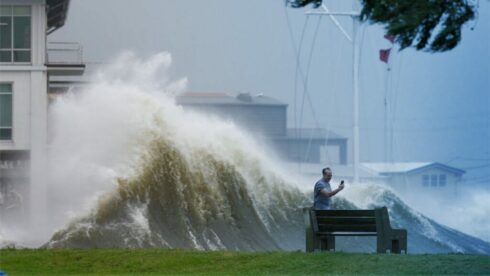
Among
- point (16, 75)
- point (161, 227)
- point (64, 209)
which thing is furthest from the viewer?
point (16, 75)

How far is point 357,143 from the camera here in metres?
41.4

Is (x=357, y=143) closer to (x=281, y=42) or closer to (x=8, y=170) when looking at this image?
(x=281, y=42)

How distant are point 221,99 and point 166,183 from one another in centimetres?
584

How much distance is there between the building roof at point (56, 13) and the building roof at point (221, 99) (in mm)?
4184

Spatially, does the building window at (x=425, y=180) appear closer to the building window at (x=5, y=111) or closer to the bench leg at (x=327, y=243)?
the building window at (x=5, y=111)

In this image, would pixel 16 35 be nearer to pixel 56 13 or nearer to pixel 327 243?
pixel 56 13

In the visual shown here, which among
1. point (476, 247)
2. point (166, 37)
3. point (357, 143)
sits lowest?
point (476, 247)

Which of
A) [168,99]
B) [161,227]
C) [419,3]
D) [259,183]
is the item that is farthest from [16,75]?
[419,3]

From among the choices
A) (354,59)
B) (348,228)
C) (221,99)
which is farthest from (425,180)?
(348,228)

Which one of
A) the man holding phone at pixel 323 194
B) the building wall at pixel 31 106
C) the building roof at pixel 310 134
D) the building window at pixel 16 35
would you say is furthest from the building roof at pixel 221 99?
the man holding phone at pixel 323 194

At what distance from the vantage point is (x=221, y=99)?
3788cm

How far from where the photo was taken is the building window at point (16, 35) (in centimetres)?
3838

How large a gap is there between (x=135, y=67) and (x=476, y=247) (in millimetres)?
9764

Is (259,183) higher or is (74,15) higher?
(74,15)
